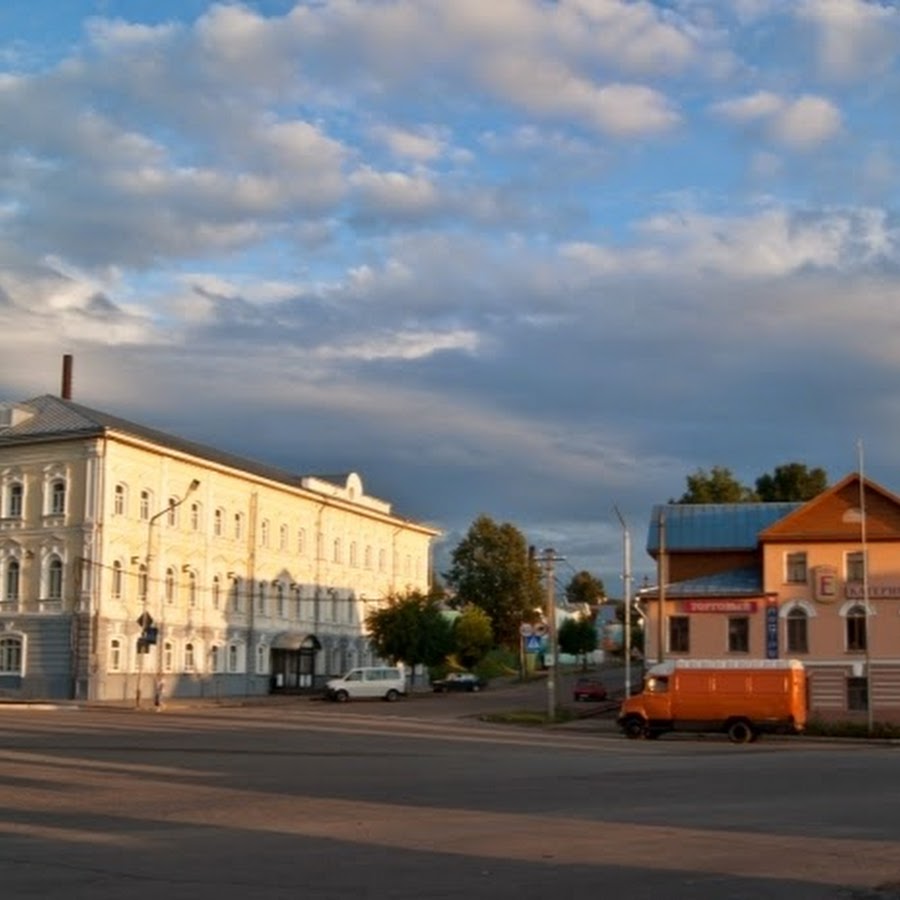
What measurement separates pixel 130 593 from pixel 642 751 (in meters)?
38.6

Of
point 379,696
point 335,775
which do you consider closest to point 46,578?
point 379,696

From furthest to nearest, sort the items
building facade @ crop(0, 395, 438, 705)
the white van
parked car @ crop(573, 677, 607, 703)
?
parked car @ crop(573, 677, 607, 703), the white van, building facade @ crop(0, 395, 438, 705)

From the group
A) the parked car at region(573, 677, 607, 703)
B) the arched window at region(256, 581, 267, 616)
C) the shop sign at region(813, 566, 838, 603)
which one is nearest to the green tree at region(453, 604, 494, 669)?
the arched window at region(256, 581, 267, 616)

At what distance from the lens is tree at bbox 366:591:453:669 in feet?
278

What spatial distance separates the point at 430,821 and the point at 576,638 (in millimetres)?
114570

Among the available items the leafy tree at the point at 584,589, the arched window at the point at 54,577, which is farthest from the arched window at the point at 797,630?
the leafy tree at the point at 584,589

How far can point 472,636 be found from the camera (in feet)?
343

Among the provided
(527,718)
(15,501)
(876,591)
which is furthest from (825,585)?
(15,501)

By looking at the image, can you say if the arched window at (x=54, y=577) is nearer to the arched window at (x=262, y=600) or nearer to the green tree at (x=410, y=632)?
the arched window at (x=262, y=600)

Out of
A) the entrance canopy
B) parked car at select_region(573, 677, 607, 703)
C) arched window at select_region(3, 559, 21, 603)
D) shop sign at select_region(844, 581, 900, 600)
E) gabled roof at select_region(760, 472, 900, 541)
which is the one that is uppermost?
gabled roof at select_region(760, 472, 900, 541)

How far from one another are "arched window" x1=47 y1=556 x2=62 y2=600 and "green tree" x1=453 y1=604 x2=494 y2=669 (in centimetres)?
3759

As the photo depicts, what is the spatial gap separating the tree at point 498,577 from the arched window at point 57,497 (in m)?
61.3

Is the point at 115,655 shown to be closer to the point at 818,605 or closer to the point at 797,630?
the point at 797,630

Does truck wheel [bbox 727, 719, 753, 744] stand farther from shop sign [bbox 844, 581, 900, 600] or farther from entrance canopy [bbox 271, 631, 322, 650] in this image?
entrance canopy [bbox 271, 631, 322, 650]
